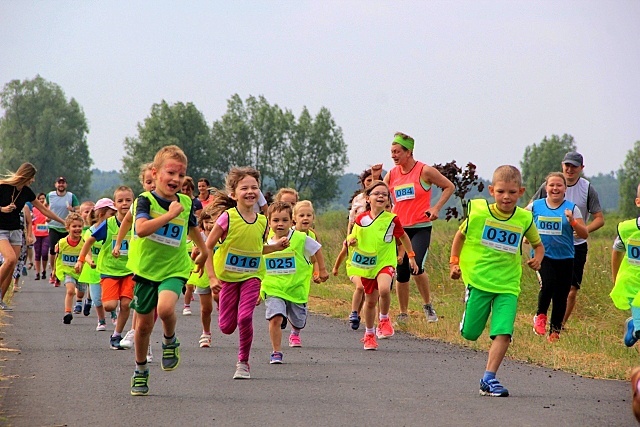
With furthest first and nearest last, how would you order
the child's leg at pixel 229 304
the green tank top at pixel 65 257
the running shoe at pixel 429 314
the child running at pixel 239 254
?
1. the green tank top at pixel 65 257
2. the running shoe at pixel 429 314
3. the child's leg at pixel 229 304
4. the child running at pixel 239 254

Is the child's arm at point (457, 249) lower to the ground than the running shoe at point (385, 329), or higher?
higher

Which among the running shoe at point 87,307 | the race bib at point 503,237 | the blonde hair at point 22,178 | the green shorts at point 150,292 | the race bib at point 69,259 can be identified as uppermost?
the blonde hair at point 22,178

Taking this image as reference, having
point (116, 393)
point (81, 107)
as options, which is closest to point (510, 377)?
point (116, 393)

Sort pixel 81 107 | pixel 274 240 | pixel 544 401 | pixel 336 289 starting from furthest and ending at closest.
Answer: pixel 81 107 → pixel 336 289 → pixel 274 240 → pixel 544 401

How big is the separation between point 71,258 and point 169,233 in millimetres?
7848

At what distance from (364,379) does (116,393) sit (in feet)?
6.79

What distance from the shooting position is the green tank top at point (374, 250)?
1230 centimetres

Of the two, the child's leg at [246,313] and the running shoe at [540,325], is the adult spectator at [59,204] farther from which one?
the child's leg at [246,313]

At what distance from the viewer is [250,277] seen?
972cm

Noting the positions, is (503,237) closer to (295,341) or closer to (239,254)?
(239,254)

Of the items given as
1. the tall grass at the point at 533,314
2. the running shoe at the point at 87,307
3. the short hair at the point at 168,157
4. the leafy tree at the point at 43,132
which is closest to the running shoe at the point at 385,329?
the tall grass at the point at 533,314

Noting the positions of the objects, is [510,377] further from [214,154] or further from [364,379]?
[214,154]

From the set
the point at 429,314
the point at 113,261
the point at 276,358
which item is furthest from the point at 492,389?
the point at 429,314

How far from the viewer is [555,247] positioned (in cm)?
1252
